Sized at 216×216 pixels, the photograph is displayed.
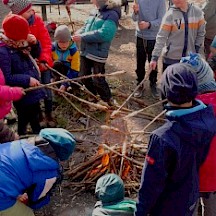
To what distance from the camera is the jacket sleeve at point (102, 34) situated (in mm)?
4766

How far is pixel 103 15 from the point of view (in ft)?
15.7

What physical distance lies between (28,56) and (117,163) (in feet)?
4.49

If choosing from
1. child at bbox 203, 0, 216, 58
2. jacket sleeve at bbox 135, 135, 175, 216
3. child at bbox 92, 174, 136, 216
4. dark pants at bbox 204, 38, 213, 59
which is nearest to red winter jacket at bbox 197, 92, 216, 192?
jacket sleeve at bbox 135, 135, 175, 216

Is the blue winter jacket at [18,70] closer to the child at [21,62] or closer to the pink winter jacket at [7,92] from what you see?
the child at [21,62]

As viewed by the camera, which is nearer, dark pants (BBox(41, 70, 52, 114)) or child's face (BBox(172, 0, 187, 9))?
child's face (BBox(172, 0, 187, 9))

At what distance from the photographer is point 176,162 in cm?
234

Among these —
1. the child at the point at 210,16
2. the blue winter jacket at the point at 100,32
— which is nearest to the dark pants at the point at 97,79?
the blue winter jacket at the point at 100,32

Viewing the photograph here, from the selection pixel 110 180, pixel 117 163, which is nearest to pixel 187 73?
pixel 110 180

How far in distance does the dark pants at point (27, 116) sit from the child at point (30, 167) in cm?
141

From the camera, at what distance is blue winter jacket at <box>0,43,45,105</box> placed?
378 centimetres

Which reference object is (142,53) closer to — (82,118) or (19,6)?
(82,118)

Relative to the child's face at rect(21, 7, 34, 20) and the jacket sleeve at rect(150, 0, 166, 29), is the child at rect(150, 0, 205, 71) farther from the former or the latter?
the child's face at rect(21, 7, 34, 20)

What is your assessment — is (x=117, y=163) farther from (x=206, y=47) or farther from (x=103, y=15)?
(x=206, y=47)

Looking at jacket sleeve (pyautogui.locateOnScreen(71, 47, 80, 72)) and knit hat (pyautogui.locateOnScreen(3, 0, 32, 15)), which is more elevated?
knit hat (pyautogui.locateOnScreen(3, 0, 32, 15))
